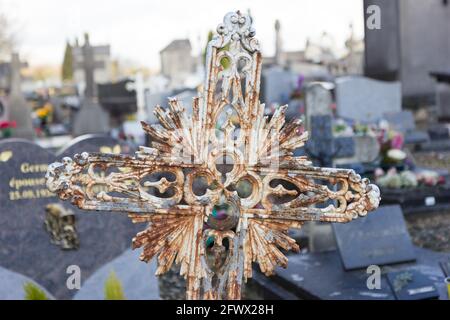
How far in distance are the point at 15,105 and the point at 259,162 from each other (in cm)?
1536

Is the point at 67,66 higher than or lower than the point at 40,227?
higher

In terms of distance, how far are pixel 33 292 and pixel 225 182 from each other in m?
3.48

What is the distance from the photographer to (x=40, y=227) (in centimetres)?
573

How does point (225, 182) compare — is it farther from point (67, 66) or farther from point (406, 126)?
point (67, 66)

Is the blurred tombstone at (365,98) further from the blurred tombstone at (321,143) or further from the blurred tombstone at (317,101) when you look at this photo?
the blurred tombstone at (321,143)

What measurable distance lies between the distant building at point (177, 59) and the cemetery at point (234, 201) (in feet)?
32.6

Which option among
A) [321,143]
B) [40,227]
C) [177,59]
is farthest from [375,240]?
[177,59]

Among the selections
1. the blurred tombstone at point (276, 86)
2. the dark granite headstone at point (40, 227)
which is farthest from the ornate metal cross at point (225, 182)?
the blurred tombstone at point (276, 86)

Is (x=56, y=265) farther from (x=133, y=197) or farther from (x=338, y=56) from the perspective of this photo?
(x=338, y=56)

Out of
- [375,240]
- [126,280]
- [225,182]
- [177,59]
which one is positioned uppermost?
[177,59]

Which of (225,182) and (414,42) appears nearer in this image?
(225,182)

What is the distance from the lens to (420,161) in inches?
492

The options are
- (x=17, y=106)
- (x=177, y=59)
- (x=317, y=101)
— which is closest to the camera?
(x=317, y=101)
